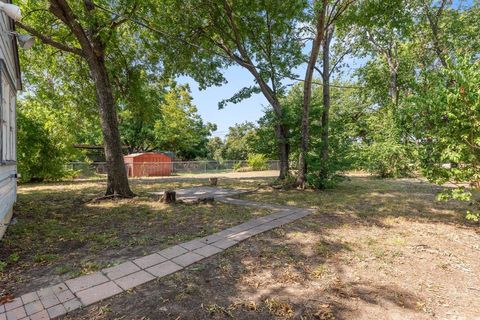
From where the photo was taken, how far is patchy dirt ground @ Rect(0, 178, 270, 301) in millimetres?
2893

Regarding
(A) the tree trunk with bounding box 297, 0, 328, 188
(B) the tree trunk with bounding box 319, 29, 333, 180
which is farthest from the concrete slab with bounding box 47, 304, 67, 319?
(B) the tree trunk with bounding box 319, 29, 333, 180

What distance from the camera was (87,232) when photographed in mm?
4309

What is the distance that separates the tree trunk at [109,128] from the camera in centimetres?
708

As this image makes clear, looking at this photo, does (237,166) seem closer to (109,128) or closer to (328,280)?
(109,128)

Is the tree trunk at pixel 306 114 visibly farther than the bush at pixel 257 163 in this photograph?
No

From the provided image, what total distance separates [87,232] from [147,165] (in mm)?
14482

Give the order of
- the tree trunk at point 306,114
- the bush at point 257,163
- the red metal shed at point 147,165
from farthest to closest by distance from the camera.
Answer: the bush at point 257,163, the red metal shed at point 147,165, the tree trunk at point 306,114

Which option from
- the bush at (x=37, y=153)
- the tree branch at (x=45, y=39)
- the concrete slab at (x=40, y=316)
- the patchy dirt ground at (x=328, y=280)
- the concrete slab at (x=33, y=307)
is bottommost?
the patchy dirt ground at (x=328, y=280)

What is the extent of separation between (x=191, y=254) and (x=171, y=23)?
26.7ft

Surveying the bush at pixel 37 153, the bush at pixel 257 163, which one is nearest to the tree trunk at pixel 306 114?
the bush at pixel 37 153

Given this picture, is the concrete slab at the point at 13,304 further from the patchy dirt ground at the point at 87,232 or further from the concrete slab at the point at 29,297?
the patchy dirt ground at the point at 87,232

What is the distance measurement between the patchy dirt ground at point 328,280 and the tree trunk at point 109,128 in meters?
5.23

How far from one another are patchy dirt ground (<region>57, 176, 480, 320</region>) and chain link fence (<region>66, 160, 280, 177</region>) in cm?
1388

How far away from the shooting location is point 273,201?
279 inches
